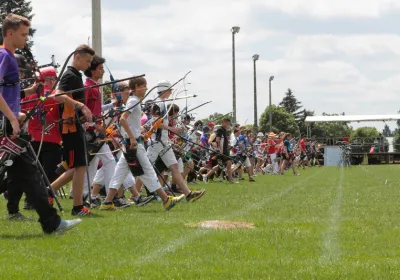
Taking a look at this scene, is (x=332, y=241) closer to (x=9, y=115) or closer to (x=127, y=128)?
(x=9, y=115)

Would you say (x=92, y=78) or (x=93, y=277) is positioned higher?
(x=92, y=78)

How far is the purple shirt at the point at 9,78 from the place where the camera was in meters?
6.83

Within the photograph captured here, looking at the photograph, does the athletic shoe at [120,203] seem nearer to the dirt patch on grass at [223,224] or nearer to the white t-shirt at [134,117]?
the white t-shirt at [134,117]

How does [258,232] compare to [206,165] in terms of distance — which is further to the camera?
[206,165]

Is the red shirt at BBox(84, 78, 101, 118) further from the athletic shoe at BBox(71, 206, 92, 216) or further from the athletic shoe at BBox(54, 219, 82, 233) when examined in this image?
the athletic shoe at BBox(54, 219, 82, 233)

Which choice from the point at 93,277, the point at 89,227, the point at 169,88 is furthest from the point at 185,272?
the point at 169,88

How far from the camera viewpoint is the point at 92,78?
9.98 m

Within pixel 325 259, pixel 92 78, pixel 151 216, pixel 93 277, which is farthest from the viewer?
pixel 92 78

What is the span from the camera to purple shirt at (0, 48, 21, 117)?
6.83 meters

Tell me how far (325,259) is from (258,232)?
5.24 ft

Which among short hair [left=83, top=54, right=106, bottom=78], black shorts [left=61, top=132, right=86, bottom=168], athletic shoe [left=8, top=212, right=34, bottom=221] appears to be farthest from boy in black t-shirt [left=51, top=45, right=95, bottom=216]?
short hair [left=83, top=54, right=106, bottom=78]

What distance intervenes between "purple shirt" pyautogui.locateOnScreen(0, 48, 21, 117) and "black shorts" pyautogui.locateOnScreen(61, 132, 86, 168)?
1.66m

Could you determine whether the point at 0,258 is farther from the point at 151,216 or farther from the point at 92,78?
the point at 92,78

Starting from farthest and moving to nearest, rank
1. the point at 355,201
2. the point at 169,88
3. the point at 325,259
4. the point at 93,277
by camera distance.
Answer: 1. the point at 355,201
2. the point at 169,88
3. the point at 325,259
4. the point at 93,277
